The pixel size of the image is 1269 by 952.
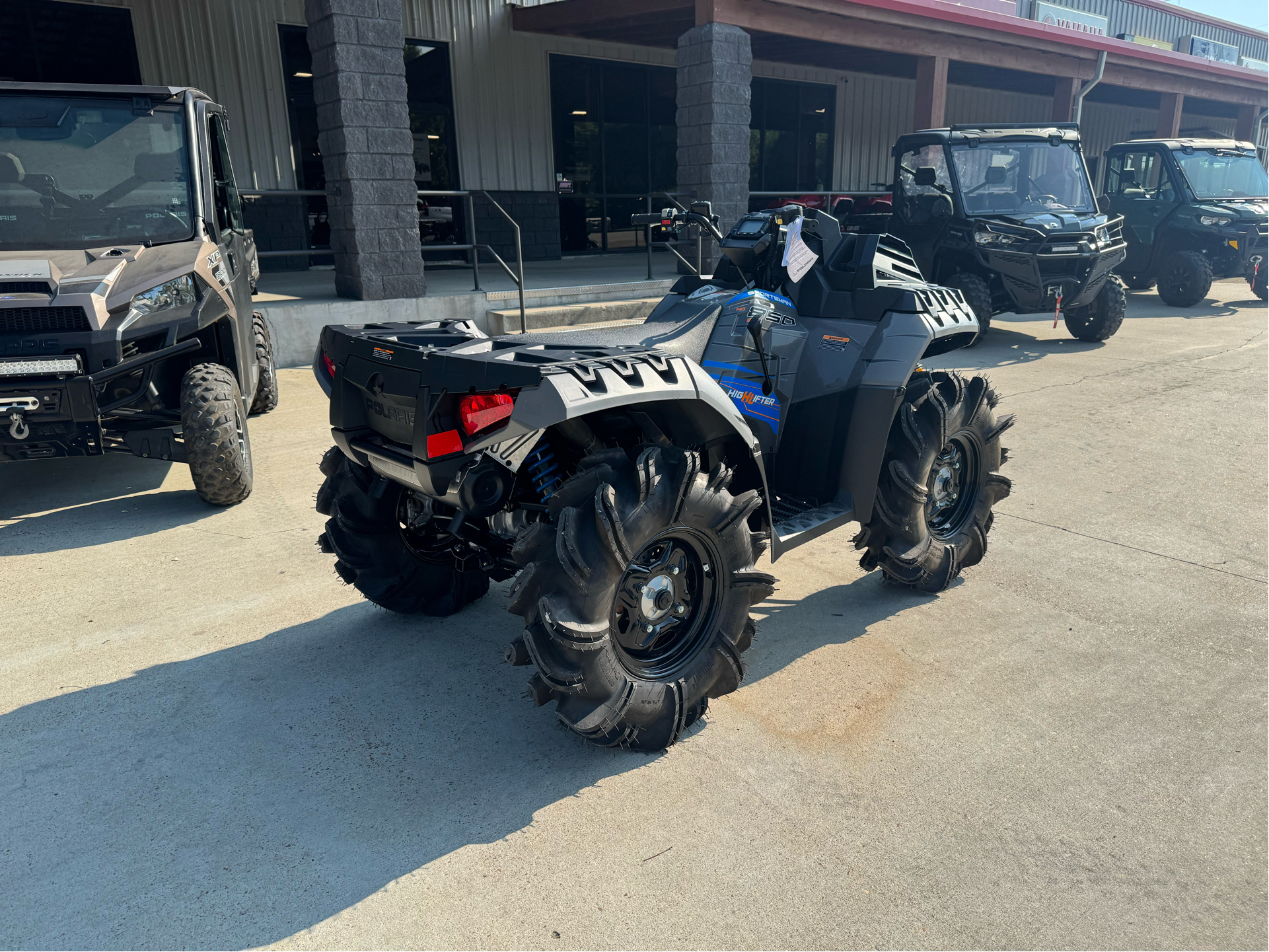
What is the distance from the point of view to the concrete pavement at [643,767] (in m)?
2.26

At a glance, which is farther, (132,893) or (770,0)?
(770,0)

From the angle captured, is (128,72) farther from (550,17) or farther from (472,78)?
(550,17)

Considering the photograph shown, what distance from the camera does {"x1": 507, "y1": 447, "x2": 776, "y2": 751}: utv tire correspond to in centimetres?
258

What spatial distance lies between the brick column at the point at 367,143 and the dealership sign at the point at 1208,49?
26617 millimetres

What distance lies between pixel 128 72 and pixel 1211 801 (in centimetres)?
1402

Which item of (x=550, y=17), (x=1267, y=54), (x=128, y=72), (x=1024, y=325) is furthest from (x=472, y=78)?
(x=1267, y=54)

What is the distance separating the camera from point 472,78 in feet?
46.6

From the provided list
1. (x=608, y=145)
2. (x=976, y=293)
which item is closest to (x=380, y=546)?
(x=976, y=293)

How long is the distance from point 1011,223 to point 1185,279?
5.16 m

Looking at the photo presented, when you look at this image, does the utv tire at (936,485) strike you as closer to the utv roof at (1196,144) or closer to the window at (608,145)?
the window at (608,145)

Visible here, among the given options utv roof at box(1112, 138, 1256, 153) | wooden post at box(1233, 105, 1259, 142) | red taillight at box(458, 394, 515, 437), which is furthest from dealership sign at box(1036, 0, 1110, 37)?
red taillight at box(458, 394, 515, 437)

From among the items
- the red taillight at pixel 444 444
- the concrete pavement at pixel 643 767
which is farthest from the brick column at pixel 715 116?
the red taillight at pixel 444 444

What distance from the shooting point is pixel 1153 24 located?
90.6 feet

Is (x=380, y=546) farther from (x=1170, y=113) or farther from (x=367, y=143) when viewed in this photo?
(x=1170, y=113)
